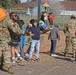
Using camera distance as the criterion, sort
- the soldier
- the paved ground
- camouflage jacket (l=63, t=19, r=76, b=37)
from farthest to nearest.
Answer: camouflage jacket (l=63, t=19, r=76, b=37)
the paved ground
the soldier

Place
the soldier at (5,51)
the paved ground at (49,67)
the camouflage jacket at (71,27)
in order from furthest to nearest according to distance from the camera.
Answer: the camouflage jacket at (71,27)
the paved ground at (49,67)
the soldier at (5,51)

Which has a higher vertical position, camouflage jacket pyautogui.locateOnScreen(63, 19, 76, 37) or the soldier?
camouflage jacket pyautogui.locateOnScreen(63, 19, 76, 37)

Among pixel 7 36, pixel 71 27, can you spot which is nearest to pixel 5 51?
pixel 7 36

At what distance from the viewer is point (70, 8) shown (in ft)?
300

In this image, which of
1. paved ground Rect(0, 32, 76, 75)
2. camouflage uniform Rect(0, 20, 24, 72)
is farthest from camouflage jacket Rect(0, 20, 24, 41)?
paved ground Rect(0, 32, 76, 75)

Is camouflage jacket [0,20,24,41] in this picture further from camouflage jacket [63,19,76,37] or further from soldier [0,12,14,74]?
camouflage jacket [63,19,76,37]

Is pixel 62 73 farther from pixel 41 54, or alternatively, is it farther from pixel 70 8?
pixel 70 8

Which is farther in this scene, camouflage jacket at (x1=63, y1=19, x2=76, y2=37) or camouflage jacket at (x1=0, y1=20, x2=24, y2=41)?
camouflage jacket at (x1=63, y1=19, x2=76, y2=37)

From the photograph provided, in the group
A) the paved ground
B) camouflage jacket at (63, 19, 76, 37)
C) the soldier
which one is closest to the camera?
the soldier

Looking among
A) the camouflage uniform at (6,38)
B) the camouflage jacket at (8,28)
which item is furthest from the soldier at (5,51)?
the camouflage jacket at (8,28)

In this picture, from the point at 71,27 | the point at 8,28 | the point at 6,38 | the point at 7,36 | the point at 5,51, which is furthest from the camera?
the point at 71,27

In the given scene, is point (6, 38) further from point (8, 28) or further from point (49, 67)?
point (49, 67)

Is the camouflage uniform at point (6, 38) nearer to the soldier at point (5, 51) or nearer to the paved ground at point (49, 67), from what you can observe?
the soldier at point (5, 51)

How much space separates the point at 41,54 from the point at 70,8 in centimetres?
7853
